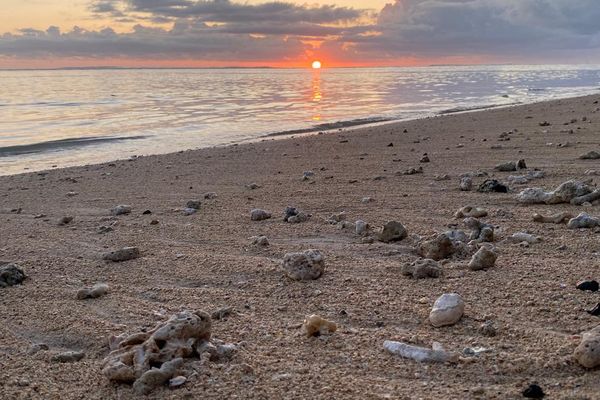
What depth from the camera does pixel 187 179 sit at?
871 cm

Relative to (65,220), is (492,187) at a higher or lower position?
higher

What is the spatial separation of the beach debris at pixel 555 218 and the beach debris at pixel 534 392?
2.56 meters

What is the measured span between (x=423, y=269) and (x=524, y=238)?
987 millimetres

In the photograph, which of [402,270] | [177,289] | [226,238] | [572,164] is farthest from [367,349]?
[572,164]

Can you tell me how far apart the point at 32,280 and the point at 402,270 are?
2.45 m

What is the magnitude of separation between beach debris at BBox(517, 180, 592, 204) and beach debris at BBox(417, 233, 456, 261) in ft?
5.57

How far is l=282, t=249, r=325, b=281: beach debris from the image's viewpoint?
140 inches

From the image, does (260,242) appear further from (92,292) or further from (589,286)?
(589,286)

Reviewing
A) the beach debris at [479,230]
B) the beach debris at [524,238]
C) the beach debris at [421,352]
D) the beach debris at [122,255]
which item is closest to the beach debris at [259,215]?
the beach debris at [122,255]

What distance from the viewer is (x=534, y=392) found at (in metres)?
2.06

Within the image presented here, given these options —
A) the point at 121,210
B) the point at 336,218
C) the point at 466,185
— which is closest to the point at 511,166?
the point at 466,185

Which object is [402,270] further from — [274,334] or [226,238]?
[226,238]

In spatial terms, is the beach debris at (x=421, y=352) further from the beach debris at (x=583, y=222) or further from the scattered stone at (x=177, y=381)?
the beach debris at (x=583, y=222)

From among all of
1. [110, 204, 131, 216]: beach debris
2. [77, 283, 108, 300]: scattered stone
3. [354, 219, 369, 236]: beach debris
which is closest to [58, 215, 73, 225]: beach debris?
[110, 204, 131, 216]: beach debris
